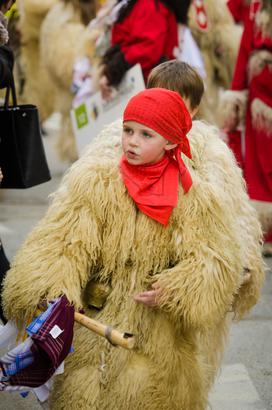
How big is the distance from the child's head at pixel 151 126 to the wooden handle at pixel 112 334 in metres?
0.56

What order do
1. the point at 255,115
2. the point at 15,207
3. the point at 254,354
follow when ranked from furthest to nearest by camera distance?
the point at 15,207 → the point at 255,115 → the point at 254,354

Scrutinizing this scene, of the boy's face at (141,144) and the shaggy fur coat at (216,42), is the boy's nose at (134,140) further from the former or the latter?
the shaggy fur coat at (216,42)

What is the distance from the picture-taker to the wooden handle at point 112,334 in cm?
289

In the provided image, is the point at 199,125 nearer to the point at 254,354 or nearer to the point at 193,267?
the point at 193,267

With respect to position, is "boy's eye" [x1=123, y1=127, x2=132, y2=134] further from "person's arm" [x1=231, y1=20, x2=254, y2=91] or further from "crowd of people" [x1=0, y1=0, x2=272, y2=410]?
"person's arm" [x1=231, y1=20, x2=254, y2=91]

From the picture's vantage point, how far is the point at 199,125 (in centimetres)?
368

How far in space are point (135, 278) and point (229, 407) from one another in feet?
4.59

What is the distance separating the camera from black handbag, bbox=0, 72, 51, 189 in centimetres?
393

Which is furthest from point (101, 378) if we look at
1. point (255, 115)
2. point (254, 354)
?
point (255, 115)

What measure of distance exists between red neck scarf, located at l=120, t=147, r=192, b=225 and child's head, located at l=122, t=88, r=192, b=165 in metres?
0.04

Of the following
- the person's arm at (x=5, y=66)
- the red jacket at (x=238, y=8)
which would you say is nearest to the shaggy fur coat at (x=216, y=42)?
the red jacket at (x=238, y=8)

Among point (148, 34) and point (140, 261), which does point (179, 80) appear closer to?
point (140, 261)

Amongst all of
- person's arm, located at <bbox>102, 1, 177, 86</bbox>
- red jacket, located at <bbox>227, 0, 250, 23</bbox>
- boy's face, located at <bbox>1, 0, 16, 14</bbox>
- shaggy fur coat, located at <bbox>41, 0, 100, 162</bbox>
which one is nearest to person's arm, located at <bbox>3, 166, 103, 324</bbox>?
boy's face, located at <bbox>1, 0, 16, 14</bbox>

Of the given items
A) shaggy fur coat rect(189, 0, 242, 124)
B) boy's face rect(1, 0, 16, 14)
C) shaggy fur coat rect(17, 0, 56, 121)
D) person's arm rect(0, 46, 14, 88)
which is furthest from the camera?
shaggy fur coat rect(17, 0, 56, 121)
